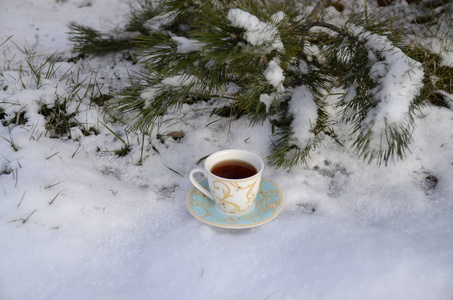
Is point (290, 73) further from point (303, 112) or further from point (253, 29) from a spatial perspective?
point (253, 29)

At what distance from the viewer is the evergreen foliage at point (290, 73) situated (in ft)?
3.74

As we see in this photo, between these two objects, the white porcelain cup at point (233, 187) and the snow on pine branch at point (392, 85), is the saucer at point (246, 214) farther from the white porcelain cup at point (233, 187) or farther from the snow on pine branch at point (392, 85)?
the snow on pine branch at point (392, 85)

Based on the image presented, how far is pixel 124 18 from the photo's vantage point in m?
2.35

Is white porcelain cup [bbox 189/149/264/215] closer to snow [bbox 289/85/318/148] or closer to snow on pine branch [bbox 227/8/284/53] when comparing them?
snow [bbox 289/85/318/148]

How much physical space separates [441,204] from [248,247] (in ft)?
2.24

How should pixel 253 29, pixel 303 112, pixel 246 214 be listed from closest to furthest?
1. pixel 253 29
2. pixel 246 214
3. pixel 303 112

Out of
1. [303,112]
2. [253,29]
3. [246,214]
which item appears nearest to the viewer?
[253,29]

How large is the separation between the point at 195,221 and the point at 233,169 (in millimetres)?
211

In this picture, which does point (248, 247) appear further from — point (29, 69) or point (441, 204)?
point (29, 69)

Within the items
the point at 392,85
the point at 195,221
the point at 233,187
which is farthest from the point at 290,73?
the point at 195,221

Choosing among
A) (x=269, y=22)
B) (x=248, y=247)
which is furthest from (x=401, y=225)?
(x=269, y=22)

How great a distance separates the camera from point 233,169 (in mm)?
1309

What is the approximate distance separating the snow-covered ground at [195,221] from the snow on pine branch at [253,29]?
51 centimetres

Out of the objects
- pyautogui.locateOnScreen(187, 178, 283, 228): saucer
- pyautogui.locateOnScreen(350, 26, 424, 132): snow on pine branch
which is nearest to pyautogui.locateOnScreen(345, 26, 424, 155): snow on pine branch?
pyautogui.locateOnScreen(350, 26, 424, 132): snow on pine branch
